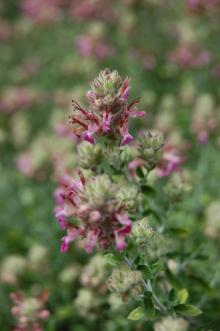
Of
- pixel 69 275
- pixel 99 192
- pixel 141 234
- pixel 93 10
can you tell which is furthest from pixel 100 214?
pixel 93 10

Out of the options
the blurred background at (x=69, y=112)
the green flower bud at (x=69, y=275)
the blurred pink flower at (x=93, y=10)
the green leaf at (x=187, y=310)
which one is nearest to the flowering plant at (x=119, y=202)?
the green leaf at (x=187, y=310)

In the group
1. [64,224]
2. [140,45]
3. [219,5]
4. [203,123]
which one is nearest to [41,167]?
[203,123]

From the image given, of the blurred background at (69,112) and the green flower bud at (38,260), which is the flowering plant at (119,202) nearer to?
the blurred background at (69,112)

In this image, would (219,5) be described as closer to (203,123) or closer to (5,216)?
(203,123)

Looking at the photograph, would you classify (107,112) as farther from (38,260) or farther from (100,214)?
(38,260)

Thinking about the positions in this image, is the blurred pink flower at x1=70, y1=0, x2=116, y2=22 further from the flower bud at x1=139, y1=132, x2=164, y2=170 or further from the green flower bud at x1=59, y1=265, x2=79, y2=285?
the flower bud at x1=139, y1=132, x2=164, y2=170
